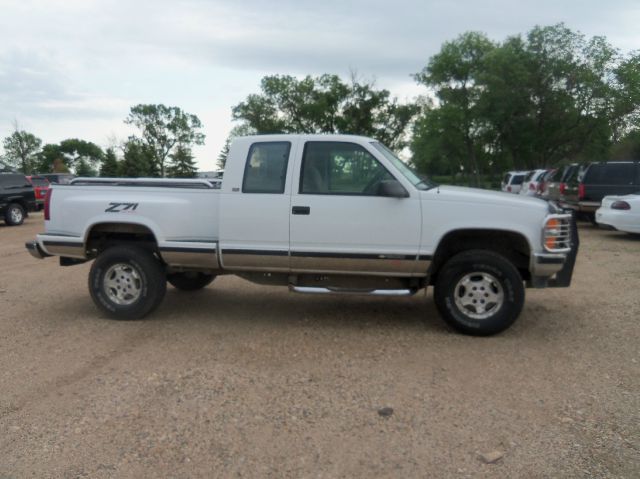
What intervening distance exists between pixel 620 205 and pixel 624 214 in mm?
252

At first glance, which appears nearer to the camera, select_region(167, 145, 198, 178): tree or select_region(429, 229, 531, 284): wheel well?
select_region(429, 229, 531, 284): wheel well

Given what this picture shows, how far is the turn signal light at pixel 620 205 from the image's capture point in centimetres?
1309

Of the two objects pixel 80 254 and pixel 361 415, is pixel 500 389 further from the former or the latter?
pixel 80 254

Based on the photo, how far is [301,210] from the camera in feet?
19.1

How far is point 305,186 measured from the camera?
5.87 metres

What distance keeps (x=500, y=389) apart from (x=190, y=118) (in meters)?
101

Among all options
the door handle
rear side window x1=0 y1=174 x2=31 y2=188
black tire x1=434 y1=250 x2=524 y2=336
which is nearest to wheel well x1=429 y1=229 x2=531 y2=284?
black tire x1=434 y1=250 x2=524 y2=336

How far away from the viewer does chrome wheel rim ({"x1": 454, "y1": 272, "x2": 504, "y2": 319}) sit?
18.6 feet

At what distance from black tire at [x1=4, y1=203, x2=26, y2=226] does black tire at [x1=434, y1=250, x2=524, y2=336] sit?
16594mm

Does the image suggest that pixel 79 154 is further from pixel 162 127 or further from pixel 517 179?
pixel 517 179

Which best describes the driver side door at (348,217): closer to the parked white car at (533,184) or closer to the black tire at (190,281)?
the black tire at (190,281)

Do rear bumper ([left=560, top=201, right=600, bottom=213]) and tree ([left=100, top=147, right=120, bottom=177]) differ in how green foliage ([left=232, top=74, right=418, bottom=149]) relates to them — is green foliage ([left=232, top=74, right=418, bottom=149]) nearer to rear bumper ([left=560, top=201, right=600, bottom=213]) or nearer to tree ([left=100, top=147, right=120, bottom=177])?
tree ([left=100, top=147, right=120, bottom=177])

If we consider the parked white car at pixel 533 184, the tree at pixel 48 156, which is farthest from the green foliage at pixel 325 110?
the tree at pixel 48 156

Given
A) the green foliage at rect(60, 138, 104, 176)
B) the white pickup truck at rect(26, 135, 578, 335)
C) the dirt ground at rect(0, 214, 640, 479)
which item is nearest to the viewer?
the dirt ground at rect(0, 214, 640, 479)
